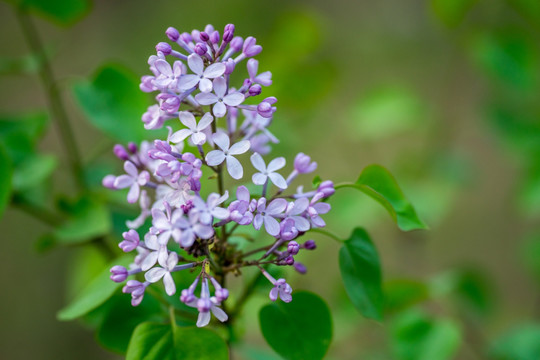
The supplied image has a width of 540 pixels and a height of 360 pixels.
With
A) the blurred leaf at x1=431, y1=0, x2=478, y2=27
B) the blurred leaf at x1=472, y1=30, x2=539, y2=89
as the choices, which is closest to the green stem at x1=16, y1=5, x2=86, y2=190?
the blurred leaf at x1=431, y1=0, x2=478, y2=27

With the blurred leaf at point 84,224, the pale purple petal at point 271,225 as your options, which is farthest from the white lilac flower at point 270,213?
the blurred leaf at point 84,224

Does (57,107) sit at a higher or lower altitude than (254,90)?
lower

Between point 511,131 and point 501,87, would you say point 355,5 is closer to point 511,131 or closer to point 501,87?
point 501,87

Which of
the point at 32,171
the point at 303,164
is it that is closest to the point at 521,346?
the point at 303,164

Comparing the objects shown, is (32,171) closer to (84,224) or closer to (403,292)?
(84,224)

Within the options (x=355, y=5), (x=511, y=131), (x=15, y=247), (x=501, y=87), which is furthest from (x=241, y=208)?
(x=355, y=5)

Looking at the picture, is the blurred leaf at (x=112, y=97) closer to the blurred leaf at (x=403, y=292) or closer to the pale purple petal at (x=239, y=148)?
the pale purple petal at (x=239, y=148)

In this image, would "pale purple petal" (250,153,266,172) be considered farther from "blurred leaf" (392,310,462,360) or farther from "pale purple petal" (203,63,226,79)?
"blurred leaf" (392,310,462,360)
